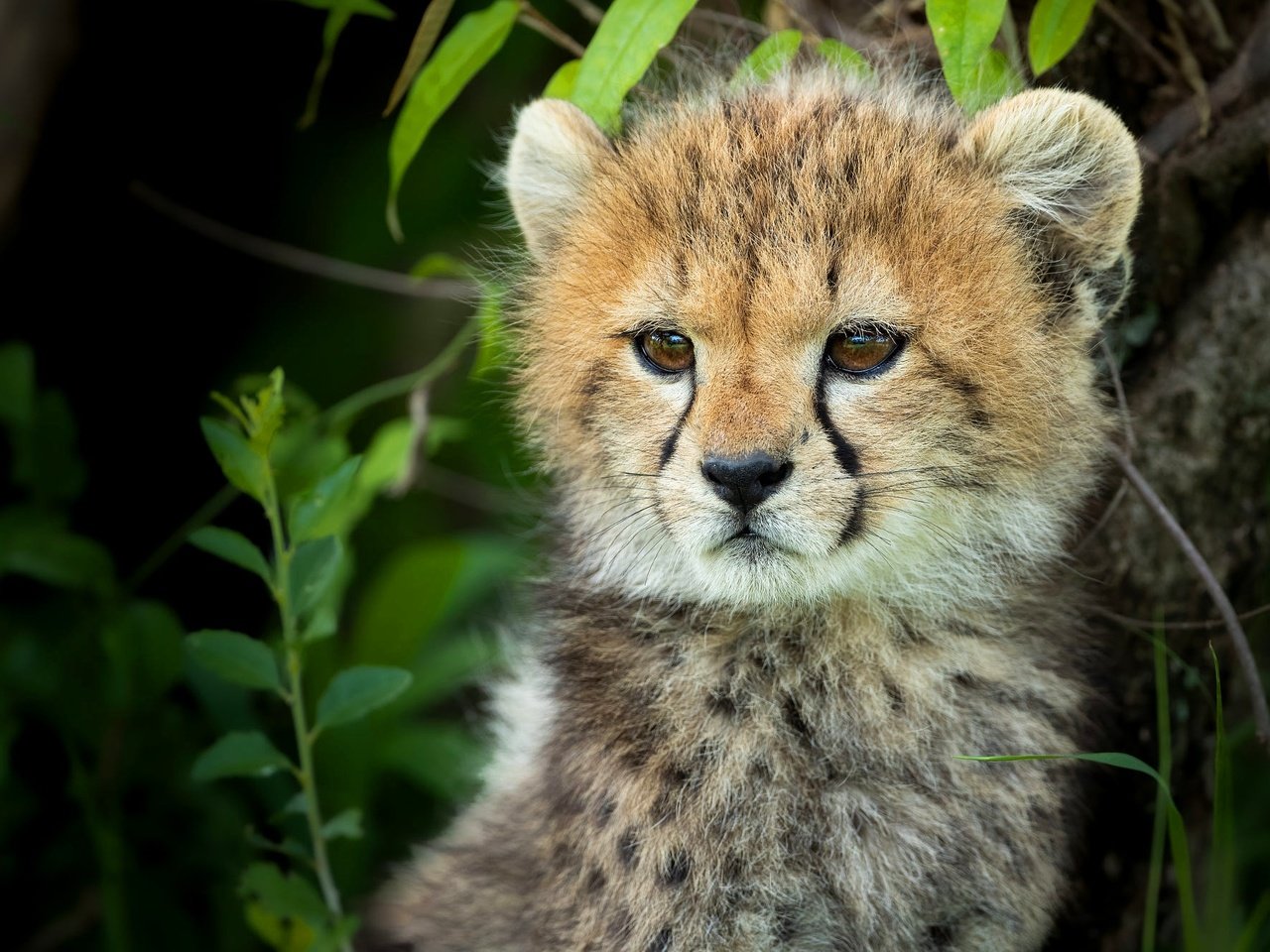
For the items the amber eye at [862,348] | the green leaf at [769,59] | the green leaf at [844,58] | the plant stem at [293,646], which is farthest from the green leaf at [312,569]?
the green leaf at [844,58]

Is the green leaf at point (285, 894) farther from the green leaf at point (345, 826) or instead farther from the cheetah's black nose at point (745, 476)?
the cheetah's black nose at point (745, 476)

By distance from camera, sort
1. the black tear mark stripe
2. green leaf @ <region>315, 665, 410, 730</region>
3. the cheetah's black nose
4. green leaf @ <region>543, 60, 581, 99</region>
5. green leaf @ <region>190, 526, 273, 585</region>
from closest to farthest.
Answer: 1. the cheetah's black nose
2. the black tear mark stripe
3. green leaf @ <region>190, 526, 273, 585</region>
4. green leaf @ <region>315, 665, 410, 730</region>
5. green leaf @ <region>543, 60, 581, 99</region>

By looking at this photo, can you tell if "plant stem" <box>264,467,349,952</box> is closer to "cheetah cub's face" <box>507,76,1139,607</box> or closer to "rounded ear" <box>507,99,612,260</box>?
"cheetah cub's face" <box>507,76,1139,607</box>

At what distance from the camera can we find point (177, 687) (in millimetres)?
5273

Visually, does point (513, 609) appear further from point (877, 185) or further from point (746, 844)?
point (877, 185)

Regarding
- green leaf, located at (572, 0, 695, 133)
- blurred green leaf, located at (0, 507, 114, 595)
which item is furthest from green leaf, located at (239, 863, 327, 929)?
green leaf, located at (572, 0, 695, 133)

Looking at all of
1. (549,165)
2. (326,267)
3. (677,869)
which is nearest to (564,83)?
(549,165)

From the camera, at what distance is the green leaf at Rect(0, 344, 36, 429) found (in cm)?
456

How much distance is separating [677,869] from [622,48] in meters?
1.85

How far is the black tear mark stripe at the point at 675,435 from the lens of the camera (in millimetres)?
3084

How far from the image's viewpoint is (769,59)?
352 centimetres

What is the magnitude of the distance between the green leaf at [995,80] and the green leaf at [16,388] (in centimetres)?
314

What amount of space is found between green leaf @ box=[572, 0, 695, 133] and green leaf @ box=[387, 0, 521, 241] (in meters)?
0.43

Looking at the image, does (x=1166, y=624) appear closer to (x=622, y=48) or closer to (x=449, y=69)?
(x=622, y=48)
